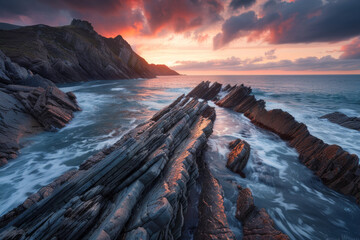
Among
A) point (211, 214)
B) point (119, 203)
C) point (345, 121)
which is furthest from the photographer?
point (345, 121)

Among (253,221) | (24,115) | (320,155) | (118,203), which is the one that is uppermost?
(118,203)

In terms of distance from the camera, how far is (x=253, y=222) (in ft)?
16.9

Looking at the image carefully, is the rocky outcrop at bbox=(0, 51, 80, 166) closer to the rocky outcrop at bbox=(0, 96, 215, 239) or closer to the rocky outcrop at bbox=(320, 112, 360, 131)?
the rocky outcrop at bbox=(0, 96, 215, 239)

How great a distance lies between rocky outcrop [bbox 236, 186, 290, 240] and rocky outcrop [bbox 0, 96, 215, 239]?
2.11 metres

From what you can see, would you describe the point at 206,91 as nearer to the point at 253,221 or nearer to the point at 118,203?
the point at 253,221

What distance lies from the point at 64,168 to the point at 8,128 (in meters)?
6.37

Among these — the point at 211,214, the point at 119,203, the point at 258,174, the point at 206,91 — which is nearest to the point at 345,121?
the point at 258,174

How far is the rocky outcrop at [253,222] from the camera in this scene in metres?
4.58

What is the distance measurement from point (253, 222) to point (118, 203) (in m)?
4.56

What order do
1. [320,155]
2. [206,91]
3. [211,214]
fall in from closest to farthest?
[211,214]
[320,155]
[206,91]

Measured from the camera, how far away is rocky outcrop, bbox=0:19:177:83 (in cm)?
4309

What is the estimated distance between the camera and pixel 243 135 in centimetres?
1361

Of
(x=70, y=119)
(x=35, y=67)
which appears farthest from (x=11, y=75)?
(x=35, y=67)

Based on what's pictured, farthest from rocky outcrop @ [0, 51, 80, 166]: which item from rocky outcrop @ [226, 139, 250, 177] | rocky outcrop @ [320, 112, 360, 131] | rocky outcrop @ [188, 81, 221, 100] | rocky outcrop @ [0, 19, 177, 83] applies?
rocky outcrop @ [0, 19, 177, 83]
